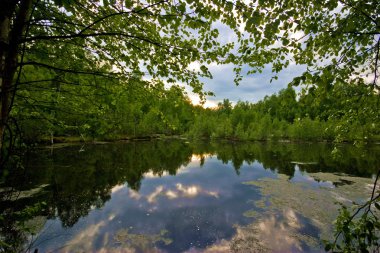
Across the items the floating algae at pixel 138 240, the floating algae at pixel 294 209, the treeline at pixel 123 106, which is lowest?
the floating algae at pixel 138 240

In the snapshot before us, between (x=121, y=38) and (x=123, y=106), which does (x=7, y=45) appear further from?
(x=123, y=106)

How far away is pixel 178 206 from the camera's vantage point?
16.9 metres

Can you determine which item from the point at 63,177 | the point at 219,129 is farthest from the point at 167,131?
the point at 63,177

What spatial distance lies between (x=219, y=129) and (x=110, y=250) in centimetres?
9037

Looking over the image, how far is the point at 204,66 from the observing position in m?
4.12

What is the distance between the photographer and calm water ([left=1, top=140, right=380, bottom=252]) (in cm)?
1140

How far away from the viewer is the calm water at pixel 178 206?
1140cm

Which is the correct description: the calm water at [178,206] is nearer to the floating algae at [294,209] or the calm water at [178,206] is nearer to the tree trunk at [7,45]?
the floating algae at [294,209]

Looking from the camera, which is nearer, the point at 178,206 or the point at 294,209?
the point at 294,209

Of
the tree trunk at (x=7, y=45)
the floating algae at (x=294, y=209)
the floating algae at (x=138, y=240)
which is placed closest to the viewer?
the tree trunk at (x=7, y=45)

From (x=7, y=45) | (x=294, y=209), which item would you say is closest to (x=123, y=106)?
(x=7, y=45)

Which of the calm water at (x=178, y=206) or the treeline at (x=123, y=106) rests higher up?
the treeline at (x=123, y=106)

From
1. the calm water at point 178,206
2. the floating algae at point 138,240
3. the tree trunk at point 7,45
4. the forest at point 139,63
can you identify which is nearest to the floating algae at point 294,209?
the calm water at point 178,206

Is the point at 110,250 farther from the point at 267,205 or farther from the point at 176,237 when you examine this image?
the point at 267,205
